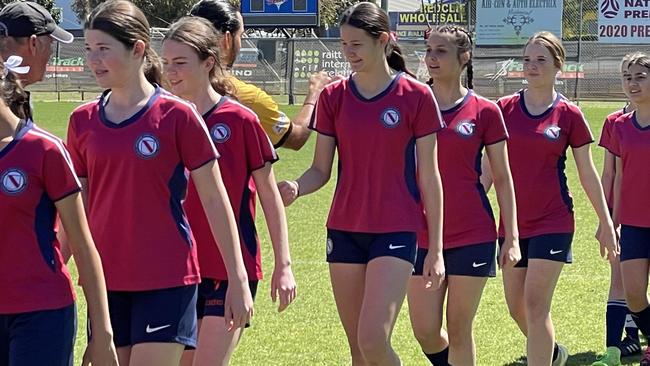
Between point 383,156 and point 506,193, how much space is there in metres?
0.96

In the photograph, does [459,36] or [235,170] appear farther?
[459,36]

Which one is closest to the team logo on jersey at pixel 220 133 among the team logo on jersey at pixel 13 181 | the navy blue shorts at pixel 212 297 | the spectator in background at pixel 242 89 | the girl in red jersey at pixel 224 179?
the girl in red jersey at pixel 224 179

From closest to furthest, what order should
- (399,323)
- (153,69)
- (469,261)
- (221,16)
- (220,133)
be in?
(153,69) < (220,133) < (221,16) < (469,261) < (399,323)

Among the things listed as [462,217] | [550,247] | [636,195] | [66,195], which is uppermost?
[66,195]

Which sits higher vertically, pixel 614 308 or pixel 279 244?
pixel 279 244

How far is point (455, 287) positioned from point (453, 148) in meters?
0.76

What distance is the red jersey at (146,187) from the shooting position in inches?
171

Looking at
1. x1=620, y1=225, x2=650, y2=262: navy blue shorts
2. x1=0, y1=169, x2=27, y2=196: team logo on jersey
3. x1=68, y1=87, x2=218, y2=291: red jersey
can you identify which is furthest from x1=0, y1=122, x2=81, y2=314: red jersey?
x1=620, y1=225, x2=650, y2=262: navy blue shorts

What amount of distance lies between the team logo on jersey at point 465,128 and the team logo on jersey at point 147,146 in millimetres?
2245

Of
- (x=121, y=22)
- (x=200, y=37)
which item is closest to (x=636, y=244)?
(x=200, y=37)

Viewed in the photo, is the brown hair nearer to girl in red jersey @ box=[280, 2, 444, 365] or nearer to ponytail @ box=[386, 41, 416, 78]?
ponytail @ box=[386, 41, 416, 78]

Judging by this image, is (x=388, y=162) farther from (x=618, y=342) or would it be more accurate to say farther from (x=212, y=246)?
(x=618, y=342)

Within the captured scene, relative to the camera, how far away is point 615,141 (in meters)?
7.30

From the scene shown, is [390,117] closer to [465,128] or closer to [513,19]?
[465,128]
